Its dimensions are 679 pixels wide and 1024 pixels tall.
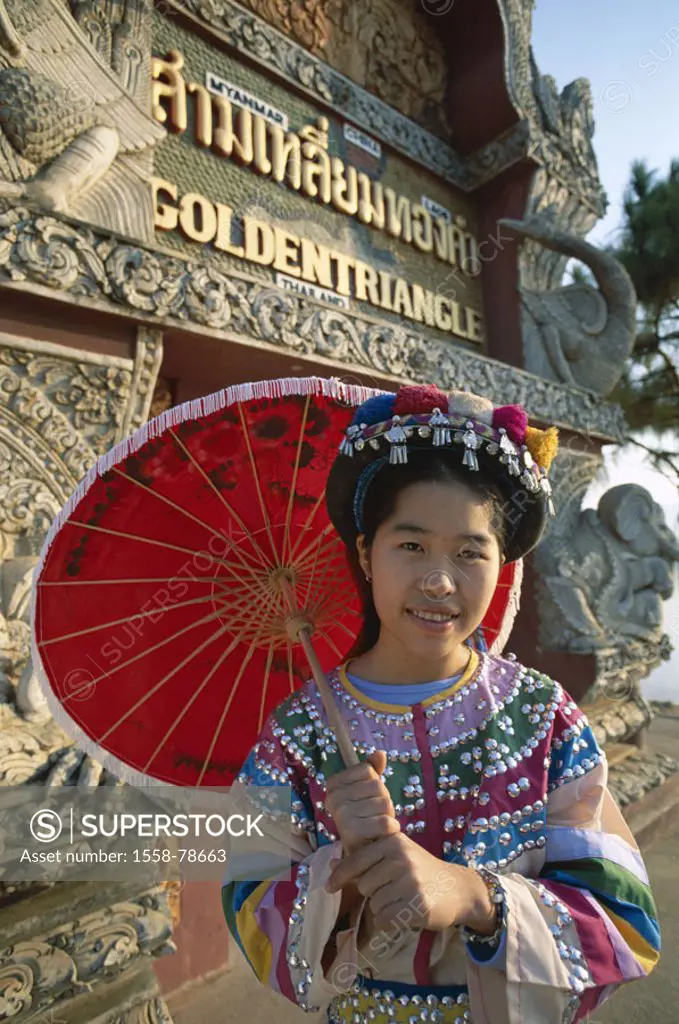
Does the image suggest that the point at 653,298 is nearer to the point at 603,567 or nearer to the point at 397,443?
the point at 603,567

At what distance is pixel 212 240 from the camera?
2852mm

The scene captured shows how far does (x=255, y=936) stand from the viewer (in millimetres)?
850

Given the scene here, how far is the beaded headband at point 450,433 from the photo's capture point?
935 mm

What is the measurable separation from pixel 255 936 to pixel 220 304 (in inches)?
84.0

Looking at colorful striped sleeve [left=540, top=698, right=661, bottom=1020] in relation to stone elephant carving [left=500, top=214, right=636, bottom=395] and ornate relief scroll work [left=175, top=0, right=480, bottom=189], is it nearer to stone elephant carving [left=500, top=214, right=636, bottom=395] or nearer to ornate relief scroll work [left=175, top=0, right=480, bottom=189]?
ornate relief scroll work [left=175, top=0, right=480, bottom=189]

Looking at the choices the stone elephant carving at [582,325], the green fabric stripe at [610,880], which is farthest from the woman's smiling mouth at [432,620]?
the stone elephant carving at [582,325]

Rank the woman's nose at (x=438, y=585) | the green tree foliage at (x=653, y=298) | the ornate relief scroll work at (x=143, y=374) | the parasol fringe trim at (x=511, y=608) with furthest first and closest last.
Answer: the green tree foliage at (x=653, y=298) < the ornate relief scroll work at (x=143, y=374) < the parasol fringe trim at (x=511, y=608) < the woman's nose at (x=438, y=585)

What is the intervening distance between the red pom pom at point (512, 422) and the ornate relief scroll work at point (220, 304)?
1627 millimetres

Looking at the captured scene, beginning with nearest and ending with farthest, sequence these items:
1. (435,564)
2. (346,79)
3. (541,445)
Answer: (435,564) < (541,445) < (346,79)

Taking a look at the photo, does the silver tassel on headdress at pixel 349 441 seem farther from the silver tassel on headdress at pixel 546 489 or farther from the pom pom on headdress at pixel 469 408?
the silver tassel on headdress at pixel 546 489

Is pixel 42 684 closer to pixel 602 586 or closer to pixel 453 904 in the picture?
pixel 453 904

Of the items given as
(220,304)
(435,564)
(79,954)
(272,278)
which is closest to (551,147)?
(272,278)

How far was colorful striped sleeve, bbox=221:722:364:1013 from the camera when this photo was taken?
2.63 feet

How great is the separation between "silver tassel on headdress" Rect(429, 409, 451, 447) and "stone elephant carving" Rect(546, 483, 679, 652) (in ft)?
10.9
